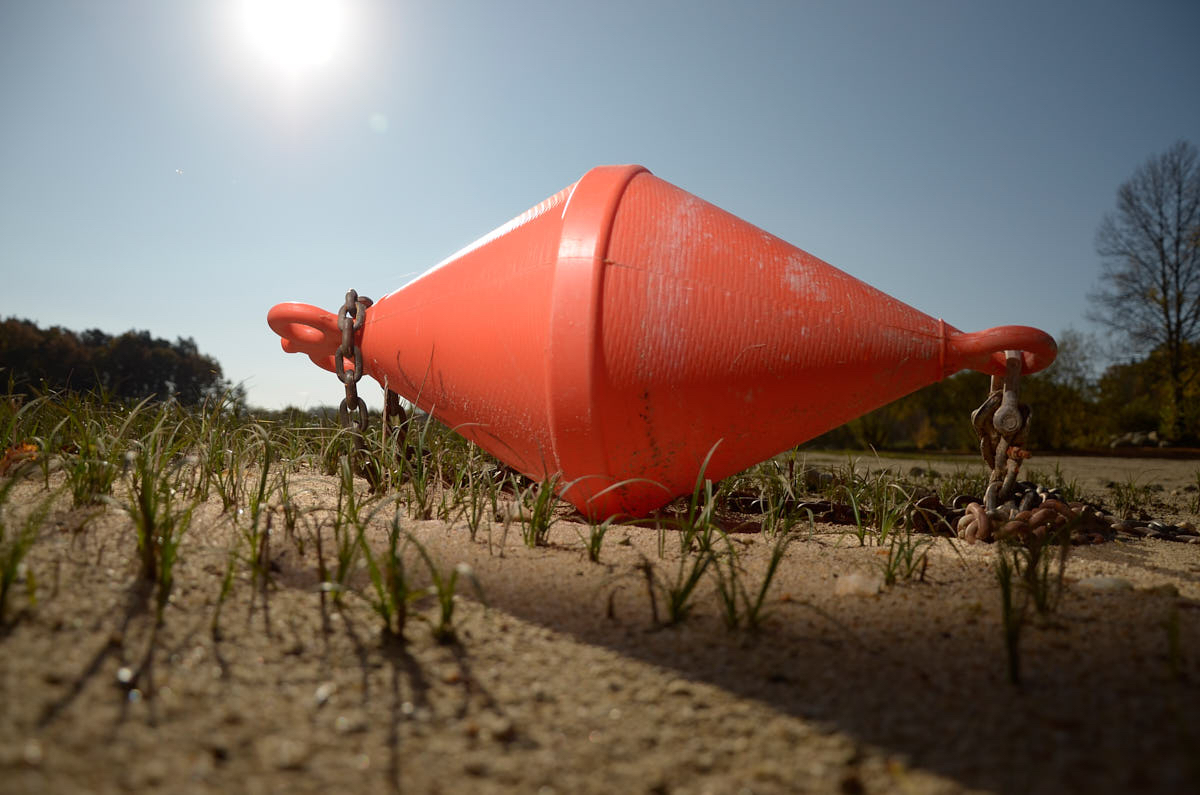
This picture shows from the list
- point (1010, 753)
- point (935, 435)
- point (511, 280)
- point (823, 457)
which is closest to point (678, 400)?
point (511, 280)

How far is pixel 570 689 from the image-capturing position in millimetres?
1278

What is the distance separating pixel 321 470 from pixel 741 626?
217 cm

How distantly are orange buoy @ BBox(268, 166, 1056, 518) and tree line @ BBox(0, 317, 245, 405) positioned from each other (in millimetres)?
1556

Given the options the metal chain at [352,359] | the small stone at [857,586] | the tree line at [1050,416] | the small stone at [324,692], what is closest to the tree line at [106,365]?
the metal chain at [352,359]

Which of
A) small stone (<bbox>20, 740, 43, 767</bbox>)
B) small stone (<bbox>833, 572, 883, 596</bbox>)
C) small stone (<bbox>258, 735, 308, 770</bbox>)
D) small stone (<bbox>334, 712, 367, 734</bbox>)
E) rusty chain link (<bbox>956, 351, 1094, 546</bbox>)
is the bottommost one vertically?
small stone (<bbox>258, 735, 308, 770</bbox>)

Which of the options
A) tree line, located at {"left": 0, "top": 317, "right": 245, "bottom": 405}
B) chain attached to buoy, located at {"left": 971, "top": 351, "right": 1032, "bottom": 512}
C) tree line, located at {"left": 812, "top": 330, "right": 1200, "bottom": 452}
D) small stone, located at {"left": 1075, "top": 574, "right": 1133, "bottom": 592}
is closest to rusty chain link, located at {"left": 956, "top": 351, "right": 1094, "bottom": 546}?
chain attached to buoy, located at {"left": 971, "top": 351, "right": 1032, "bottom": 512}

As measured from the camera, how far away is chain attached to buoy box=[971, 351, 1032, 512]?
2531mm

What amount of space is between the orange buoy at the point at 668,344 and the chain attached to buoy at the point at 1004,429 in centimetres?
10

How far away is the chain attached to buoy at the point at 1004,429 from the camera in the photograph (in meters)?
2.53

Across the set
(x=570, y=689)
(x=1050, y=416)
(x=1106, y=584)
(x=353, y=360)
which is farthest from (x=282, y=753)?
(x=1050, y=416)

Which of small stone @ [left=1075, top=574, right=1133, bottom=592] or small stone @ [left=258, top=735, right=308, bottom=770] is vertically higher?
small stone @ [left=1075, top=574, right=1133, bottom=592]

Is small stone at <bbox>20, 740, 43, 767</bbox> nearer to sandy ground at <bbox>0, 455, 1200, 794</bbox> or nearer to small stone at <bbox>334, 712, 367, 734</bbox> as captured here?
sandy ground at <bbox>0, 455, 1200, 794</bbox>

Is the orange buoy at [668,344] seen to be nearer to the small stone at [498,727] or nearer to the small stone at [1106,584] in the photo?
the small stone at [1106,584]

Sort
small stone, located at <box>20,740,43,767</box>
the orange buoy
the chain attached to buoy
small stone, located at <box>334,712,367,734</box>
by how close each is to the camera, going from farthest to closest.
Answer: the chain attached to buoy → the orange buoy → small stone, located at <box>334,712,367,734</box> → small stone, located at <box>20,740,43,767</box>
